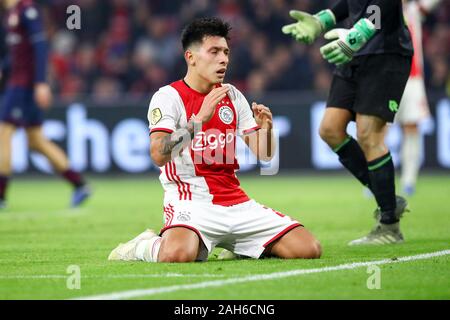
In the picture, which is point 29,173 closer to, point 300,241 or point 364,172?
point 364,172

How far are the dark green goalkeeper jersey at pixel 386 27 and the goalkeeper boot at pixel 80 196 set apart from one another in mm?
5142

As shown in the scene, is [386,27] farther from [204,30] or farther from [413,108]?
[413,108]

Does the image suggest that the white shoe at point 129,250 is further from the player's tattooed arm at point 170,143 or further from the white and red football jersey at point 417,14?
the white and red football jersey at point 417,14

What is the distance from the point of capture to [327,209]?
11344 millimetres

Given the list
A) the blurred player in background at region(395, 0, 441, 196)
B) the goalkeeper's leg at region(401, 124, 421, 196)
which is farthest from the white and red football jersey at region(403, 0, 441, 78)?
the goalkeeper's leg at region(401, 124, 421, 196)

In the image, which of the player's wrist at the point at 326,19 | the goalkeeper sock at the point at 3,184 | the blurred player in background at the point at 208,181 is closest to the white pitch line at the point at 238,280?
the blurred player in background at the point at 208,181

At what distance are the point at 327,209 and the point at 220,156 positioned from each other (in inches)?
186

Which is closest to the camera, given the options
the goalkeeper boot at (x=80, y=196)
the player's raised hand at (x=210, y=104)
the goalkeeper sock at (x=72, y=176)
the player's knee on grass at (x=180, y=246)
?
the player's raised hand at (x=210, y=104)

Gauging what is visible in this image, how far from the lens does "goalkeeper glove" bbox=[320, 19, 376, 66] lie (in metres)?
7.39

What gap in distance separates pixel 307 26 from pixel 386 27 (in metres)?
0.60

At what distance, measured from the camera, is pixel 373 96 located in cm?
775

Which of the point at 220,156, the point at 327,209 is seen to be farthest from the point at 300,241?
the point at 327,209

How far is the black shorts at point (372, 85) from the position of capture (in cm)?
775
